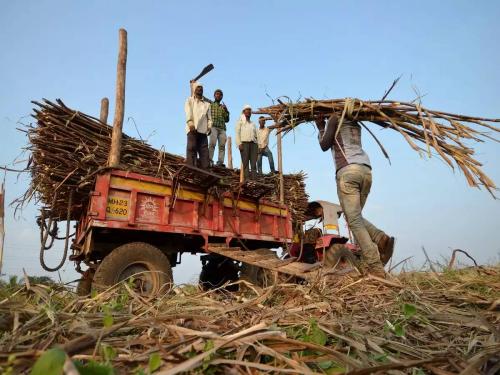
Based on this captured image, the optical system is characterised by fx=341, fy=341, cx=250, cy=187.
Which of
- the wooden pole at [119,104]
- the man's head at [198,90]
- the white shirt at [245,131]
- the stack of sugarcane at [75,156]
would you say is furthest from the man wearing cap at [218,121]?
the wooden pole at [119,104]

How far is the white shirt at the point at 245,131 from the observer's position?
8625 millimetres

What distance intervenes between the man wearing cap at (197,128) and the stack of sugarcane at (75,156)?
37 centimetres

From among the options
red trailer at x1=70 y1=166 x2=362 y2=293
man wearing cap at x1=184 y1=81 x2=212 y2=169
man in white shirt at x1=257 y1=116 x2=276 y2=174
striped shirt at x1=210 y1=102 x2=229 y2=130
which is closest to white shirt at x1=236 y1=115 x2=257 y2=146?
striped shirt at x1=210 y1=102 x2=229 y2=130

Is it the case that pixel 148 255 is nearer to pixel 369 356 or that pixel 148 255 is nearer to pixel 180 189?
pixel 180 189

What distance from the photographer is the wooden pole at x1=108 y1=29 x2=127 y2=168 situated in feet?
18.6

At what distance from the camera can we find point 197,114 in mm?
6902

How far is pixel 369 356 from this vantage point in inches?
52.0

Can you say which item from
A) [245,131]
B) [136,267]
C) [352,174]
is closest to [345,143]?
[352,174]

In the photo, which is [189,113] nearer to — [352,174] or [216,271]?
[216,271]

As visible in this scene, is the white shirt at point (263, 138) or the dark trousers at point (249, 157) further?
the white shirt at point (263, 138)

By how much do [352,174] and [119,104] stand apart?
4358mm

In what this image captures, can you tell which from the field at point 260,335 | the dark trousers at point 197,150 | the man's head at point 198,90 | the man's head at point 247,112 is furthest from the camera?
the man's head at point 247,112

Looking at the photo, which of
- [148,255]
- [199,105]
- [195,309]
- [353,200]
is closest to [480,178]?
[353,200]

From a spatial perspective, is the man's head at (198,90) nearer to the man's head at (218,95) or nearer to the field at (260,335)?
the man's head at (218,95)
